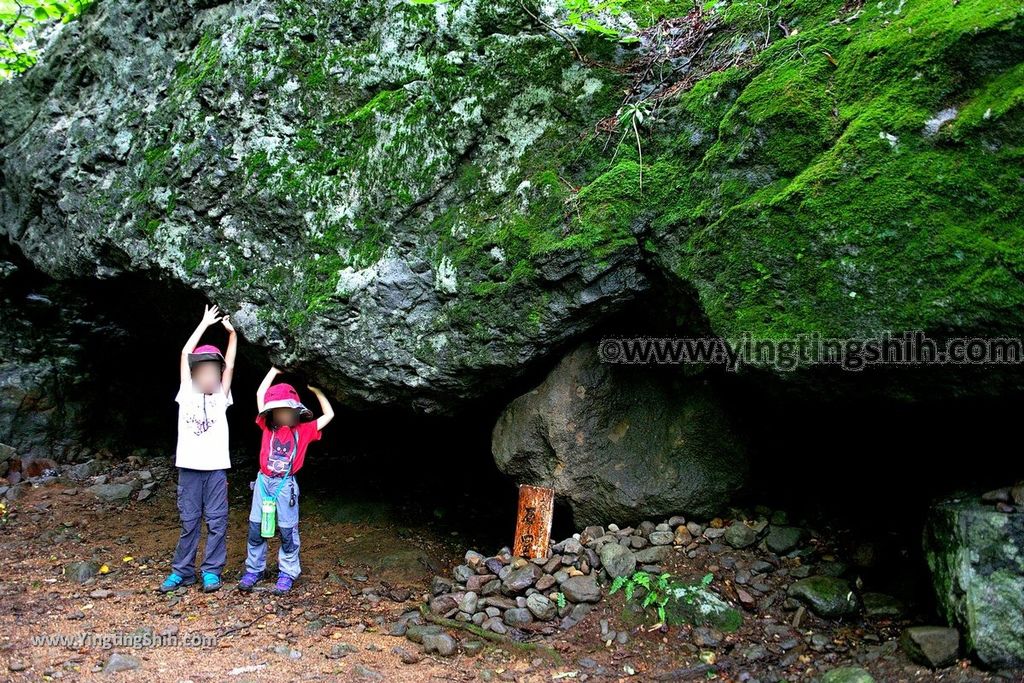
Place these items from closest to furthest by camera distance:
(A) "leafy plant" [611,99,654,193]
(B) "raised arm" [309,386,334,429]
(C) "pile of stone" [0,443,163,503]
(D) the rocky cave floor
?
(D) the rocky cave floor
(A) "leafy plant" [611,99,654,193]
(B) "raised arm" [309,386,334,429]
(C) "pile of stone" [0,443,163,503]

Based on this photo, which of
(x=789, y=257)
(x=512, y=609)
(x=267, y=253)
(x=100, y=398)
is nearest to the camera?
(x=789, y=257)

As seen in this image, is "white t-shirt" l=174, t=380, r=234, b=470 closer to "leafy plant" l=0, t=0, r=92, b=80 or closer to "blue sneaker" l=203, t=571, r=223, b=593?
"blue sneaker" l=203, t=571, r=223, b=593

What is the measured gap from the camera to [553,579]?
4953 mm

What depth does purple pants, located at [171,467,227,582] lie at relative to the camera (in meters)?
5.30

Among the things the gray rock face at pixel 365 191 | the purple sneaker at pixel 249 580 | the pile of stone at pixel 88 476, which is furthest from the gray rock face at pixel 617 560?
the pile of stone at pixel 88 476

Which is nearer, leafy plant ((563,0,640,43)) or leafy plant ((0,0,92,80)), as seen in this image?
leafy plant ((563,0,640,43))

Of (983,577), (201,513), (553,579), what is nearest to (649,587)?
(553,579)

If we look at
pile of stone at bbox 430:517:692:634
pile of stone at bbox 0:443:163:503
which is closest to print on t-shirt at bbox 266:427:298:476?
pile of stone at bbox 430:517:692:634

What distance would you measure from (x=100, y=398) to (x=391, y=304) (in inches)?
237

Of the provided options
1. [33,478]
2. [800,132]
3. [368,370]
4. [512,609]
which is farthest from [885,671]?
[33,478]

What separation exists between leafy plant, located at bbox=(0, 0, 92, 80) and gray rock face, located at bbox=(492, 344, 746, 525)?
772 centimetres

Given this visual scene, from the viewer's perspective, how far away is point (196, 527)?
5.36 metres

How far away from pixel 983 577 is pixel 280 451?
4.58m

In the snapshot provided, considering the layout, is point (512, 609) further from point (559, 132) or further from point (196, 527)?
point (559, 132)
